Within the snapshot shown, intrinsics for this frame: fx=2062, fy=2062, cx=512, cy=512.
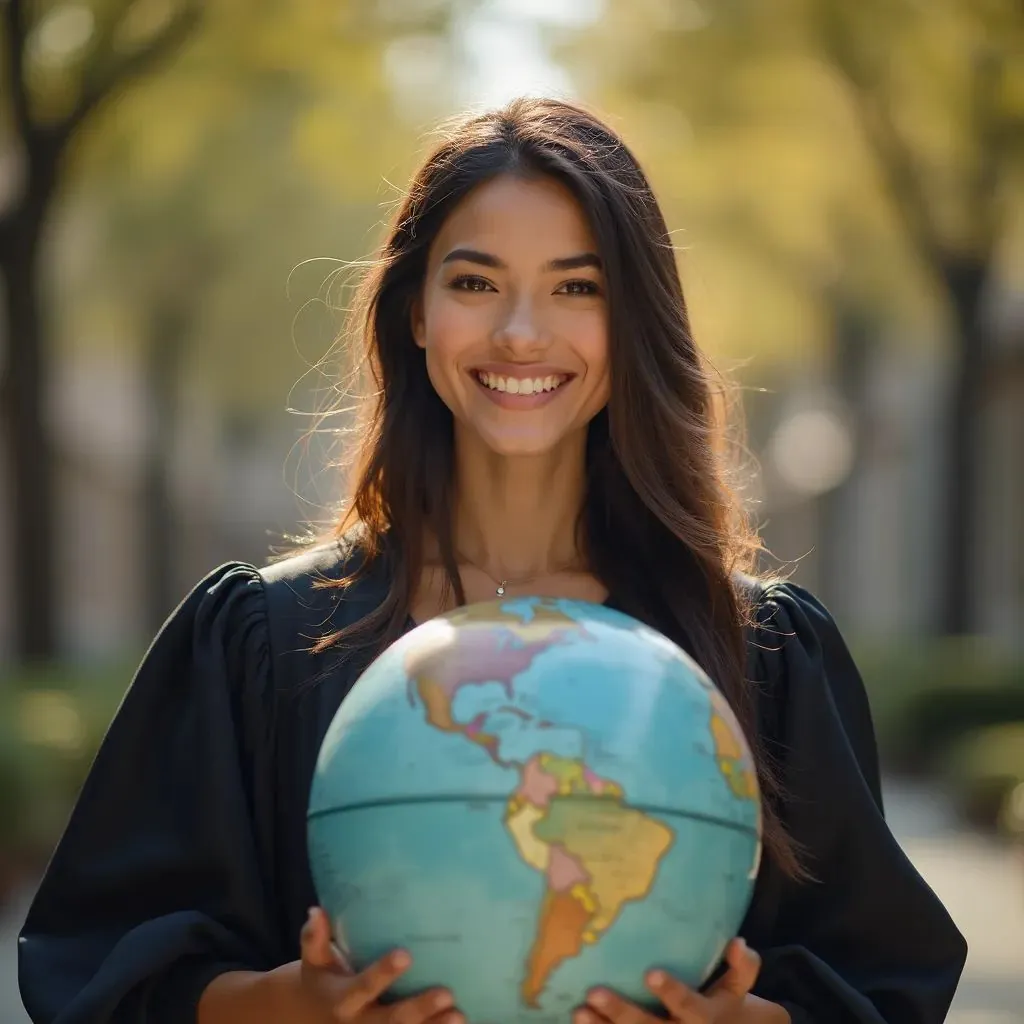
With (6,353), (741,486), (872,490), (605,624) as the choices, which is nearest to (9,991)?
(741,486)

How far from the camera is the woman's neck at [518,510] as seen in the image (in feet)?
11.8

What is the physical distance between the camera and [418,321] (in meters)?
3.66

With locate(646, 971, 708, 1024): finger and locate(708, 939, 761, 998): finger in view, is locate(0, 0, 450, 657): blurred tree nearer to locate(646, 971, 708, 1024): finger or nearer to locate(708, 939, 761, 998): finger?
locate(708, 939, 761, 998): finger

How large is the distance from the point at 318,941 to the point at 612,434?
114 centimetres

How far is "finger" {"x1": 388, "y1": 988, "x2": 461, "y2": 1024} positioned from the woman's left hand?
0.52ft

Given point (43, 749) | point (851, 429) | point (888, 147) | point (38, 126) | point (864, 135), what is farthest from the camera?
point (851, 429)

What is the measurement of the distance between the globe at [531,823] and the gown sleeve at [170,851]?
500 millimetres

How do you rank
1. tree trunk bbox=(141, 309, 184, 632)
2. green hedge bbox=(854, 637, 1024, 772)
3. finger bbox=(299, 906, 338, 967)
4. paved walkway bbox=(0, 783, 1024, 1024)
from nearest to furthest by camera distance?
finger bbox=(299, 906, 338, 967) → paved walkway bbox=(0, 783, 1024, 1024) → green hedge bbox=(854, 637, 1024, 772) → tree trunk bbox=(141, 309, 184, 632)

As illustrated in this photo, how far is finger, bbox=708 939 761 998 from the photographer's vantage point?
2.78 meters

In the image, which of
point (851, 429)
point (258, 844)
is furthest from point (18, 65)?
point (851, 429)

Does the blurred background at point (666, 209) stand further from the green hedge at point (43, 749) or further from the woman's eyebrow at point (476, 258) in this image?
the woman's eyebrow at point (476, 258)

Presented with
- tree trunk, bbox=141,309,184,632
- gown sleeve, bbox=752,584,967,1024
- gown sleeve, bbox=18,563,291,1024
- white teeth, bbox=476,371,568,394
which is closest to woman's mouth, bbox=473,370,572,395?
white teeth, bbox=476,371,568,394

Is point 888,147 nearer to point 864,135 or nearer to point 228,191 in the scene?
point 864,135

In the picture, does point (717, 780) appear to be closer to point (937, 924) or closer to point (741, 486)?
point (937, 924)
